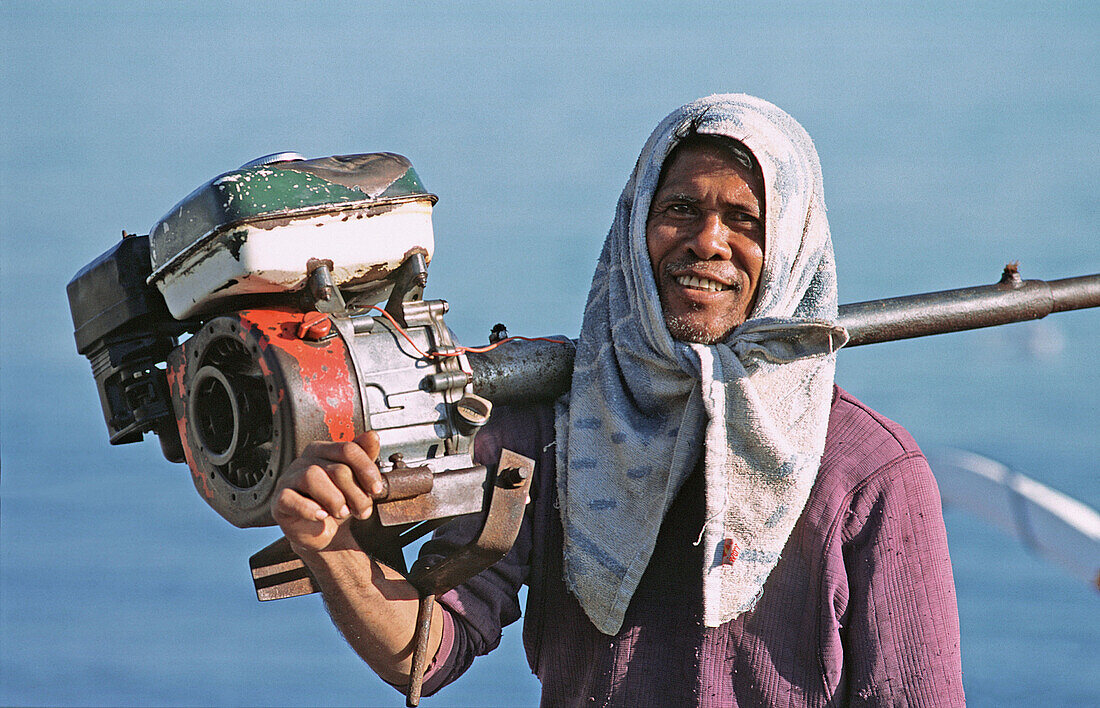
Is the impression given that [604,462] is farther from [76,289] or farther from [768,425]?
[76,289]

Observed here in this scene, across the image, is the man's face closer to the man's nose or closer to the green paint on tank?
the man's nose

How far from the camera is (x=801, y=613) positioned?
6.32 ft

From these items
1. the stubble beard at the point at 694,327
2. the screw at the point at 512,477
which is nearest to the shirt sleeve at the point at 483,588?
the screw at the point at 512,477

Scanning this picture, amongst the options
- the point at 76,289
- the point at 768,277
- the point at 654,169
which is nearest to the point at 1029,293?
the point at 768,277

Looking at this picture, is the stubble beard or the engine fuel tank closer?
the engine fuel tank

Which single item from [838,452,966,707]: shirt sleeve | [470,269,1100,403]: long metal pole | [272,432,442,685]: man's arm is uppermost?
[470,269,1100,403]: long metal pole

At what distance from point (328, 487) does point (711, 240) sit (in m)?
0.73

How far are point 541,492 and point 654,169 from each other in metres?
0.54

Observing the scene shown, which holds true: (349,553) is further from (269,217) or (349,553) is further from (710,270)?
(710,270)

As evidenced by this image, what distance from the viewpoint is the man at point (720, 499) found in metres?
1.89

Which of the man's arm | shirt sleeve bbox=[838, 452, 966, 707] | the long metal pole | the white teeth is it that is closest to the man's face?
the white teeth

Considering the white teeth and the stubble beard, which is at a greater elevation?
the white teeth

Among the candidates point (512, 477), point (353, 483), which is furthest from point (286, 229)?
point (512, 477)

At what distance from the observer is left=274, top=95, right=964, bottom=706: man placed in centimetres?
189
